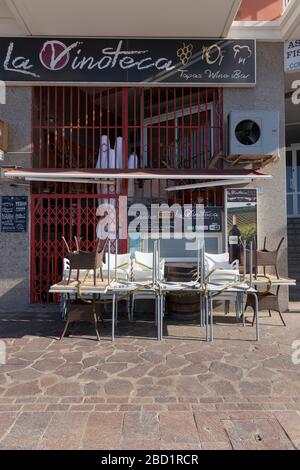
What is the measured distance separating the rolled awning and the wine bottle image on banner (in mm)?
892

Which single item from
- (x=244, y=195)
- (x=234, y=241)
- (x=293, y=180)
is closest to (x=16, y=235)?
(x=234, y=241)

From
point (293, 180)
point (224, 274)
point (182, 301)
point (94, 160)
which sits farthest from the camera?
point (293, 180)

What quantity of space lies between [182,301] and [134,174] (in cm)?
229

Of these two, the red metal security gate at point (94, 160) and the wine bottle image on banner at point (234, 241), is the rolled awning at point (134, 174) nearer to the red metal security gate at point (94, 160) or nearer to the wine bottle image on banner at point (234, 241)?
the red metal security gate at point (94, 160)

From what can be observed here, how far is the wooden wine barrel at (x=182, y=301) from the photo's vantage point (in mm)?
6105

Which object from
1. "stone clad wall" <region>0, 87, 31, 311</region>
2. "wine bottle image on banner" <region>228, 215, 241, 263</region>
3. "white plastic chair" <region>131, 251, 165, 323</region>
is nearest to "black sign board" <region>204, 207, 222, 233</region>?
Result: "wine bottle image on banner" <region>228, 215, 241, 263</region>

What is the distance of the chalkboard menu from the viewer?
6.94 meters

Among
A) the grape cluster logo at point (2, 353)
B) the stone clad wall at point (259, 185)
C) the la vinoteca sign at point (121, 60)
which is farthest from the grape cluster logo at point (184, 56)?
the grape cluster logo at point (2, 353)

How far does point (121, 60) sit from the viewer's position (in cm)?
686

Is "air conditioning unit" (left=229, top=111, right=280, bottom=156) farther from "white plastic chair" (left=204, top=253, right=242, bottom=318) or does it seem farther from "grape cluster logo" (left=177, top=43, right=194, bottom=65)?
"white plastic chair" (left=204, top=253, right=242, bottom=318)

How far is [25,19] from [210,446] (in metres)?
6.80

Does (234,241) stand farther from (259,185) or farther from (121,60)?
(121,60)

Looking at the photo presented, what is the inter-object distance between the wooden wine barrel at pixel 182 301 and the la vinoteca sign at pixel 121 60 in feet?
11.4
